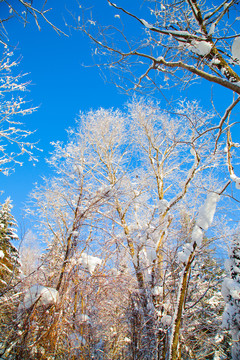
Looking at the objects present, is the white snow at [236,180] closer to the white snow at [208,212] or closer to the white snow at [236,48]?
the white snow at [208,212]

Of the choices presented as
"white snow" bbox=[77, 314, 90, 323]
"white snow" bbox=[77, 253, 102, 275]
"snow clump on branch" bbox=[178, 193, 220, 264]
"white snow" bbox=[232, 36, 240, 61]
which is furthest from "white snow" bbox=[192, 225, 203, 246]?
"white snow" bbox=[232, 36, 240, 61]

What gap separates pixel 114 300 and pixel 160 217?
2.61m

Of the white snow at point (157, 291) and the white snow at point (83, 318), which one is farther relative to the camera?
the white snow at point (157, 291)

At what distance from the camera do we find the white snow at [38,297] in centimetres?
206

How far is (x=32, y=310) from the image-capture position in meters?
2.00

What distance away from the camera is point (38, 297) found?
6.75 ft

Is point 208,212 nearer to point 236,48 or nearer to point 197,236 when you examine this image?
point 197,236

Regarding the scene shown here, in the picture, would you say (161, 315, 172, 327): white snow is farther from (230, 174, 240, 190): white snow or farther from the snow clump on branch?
(230, 174, 240, 190): white snow

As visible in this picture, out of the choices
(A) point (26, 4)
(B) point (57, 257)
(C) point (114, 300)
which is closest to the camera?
(A) point (26, 4)

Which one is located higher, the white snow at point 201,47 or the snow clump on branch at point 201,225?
the white snow at point 201,47

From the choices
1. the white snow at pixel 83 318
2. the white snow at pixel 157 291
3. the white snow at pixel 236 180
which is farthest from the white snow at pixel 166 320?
the white snow at pixel 236 180

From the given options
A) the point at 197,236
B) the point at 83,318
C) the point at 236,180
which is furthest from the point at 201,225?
the point at 83,318

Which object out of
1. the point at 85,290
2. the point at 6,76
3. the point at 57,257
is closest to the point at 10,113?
the point at 6,76

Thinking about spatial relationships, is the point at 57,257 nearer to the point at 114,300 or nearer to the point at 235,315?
the point at 114,300
